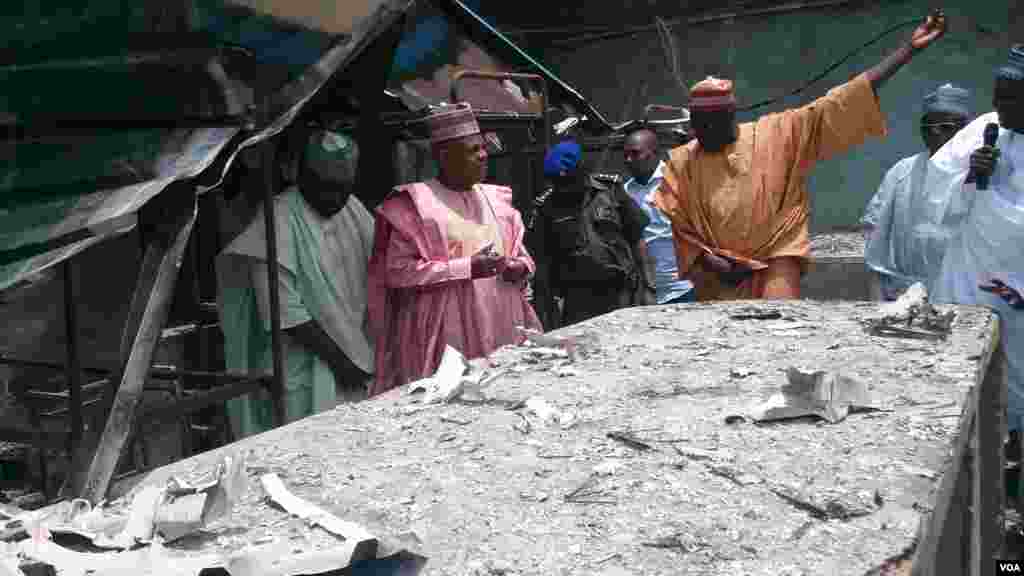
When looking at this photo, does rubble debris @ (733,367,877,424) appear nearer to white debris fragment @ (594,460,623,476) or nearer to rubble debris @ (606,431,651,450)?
rubble debris @ (606,431,651,450)

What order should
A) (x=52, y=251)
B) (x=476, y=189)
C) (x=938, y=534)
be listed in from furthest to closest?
(x=476, y=189) → (x=52, y=251) → (x=938, y=534)

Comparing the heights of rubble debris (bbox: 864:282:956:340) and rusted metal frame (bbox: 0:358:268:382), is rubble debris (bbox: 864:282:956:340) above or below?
above

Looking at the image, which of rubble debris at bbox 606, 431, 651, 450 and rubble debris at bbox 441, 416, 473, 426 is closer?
rubble debris at bbox 606, 431, 651, 450

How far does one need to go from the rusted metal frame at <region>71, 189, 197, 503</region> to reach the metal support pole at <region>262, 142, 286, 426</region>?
17.8 inches

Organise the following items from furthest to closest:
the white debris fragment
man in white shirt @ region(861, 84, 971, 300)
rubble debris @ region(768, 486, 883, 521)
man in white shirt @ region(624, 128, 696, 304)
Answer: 1. man in white shirt @ region(624, 128, 696, 304)
2. man in white shirt @ region(861, 84, 971, 300)
3. the white debris fragment
4. rubble debris @ region(768, 486, 883, 521)

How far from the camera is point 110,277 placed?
573cm

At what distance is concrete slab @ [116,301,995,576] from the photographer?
5.40 feet

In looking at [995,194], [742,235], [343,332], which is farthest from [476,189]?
[995,194]

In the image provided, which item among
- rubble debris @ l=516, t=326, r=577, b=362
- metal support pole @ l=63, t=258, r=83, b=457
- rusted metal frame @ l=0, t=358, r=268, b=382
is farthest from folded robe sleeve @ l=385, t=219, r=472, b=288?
metal support pole @ l=63, t=258, r=83, b=457

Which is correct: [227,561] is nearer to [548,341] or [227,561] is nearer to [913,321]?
[548,341]

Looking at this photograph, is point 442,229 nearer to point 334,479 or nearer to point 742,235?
point 742,235

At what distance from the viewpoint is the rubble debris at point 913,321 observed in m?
3.23

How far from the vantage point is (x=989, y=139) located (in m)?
4.27

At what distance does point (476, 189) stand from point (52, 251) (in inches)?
71.8
